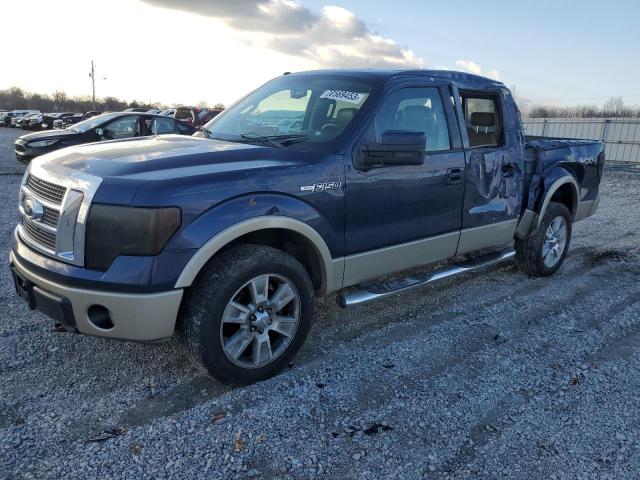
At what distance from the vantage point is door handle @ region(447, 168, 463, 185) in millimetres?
4186

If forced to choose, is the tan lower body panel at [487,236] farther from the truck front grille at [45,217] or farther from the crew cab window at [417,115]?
the truck front grille at [45,217]

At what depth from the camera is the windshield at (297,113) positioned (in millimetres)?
3691

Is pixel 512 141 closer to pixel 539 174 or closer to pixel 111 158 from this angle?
pixel 539 174

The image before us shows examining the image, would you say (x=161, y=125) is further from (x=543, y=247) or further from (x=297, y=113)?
(x=543, y=247)

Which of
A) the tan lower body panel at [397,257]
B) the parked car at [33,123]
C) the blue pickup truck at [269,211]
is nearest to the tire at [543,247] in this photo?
the blue pickup truck at [269,211]

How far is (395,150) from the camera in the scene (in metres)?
3.39

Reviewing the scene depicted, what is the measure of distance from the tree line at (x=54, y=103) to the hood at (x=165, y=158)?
78.8 m

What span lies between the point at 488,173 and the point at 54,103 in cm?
9165

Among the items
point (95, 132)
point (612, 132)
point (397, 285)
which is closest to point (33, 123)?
point (95, 132)

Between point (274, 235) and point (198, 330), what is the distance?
85 cm

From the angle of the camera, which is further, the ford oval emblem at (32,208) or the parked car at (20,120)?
the parked car at (20,120)

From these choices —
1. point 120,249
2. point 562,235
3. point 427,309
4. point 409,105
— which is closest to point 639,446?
point 427,309

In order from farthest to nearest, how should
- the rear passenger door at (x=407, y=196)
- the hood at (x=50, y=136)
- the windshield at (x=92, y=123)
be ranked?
the windshield at (x=92, y=123) < the hood at (x=50, y=136) < the rear passenger door at (x=407, y=196)

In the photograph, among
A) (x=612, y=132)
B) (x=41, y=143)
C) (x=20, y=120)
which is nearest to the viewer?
(x=41, y=143)
